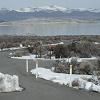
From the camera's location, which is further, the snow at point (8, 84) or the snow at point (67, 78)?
the snow at point (67, 78)

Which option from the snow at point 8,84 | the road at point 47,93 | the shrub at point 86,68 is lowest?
→ the shrub at point 86,68

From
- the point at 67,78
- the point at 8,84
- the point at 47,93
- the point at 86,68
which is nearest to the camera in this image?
the point at 47,93

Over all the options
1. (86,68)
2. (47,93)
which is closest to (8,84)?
(47,93)

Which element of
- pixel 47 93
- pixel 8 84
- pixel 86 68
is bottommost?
pixel 86 68

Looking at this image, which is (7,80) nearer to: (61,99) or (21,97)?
(21,97)

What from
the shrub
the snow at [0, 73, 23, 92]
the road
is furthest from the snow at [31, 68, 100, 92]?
the snow at [0, 73, 23, 92]

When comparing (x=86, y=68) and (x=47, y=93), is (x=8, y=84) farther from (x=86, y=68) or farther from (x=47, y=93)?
(x=86, y=68)

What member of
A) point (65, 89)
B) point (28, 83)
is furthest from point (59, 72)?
point (65, 89)

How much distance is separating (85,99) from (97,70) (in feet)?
23.2

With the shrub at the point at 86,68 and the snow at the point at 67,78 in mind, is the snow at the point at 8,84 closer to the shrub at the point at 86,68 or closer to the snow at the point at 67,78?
the snow at the point at 67,78

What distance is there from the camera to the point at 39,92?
45.1ft

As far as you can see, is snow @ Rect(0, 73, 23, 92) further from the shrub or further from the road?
the shrub

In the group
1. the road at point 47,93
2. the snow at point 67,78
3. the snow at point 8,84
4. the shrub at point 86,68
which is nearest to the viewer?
Result: the road at point 47,93

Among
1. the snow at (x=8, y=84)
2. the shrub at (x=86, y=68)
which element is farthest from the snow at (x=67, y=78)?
the snow at (x=8, y=84)
